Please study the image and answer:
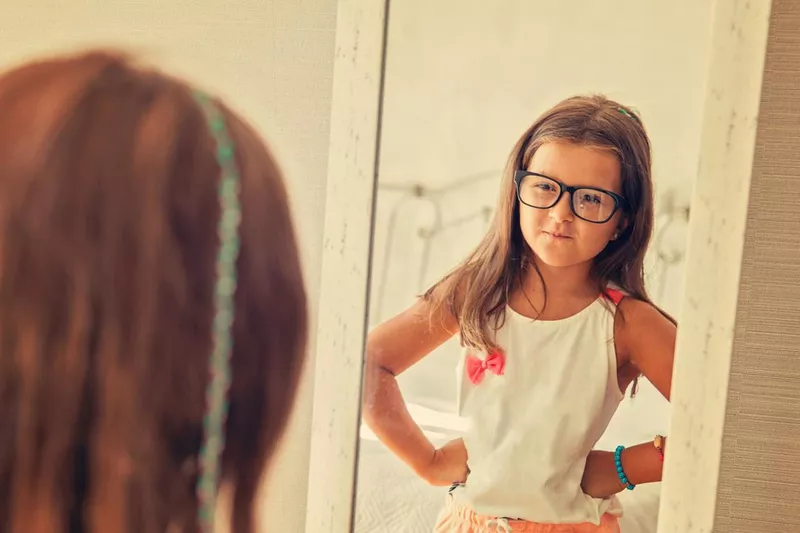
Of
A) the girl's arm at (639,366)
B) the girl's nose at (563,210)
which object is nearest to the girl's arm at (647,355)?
the girl's arm at (639,366)

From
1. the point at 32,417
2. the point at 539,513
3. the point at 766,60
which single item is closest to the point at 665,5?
the point at 766,60

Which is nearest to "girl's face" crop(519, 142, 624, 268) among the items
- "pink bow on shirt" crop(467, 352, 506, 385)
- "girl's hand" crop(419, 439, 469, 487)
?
"pink bow on shirt" crop(467, 352, 506, 385)

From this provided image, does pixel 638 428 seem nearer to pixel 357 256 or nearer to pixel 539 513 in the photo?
pixel 539 513

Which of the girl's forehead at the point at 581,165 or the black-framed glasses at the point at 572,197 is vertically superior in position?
the girl's forehead at the point at 581,165

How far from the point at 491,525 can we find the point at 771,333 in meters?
0.34

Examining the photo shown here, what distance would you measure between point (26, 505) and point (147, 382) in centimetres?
17

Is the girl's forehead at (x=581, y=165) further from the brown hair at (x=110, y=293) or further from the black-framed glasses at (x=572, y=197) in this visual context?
the brown hair at (x=110, y=293)

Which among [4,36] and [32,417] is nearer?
[32,417]

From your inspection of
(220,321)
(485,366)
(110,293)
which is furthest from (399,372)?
(110,293)

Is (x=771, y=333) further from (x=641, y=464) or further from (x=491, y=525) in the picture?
(x=491, y=525)

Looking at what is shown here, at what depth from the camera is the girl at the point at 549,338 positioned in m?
0.67

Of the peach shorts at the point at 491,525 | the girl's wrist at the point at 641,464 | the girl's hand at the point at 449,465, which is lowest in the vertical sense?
the peach shorts at the point at 491,525

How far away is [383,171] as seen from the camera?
72 cm

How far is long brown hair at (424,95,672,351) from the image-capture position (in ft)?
2.17
